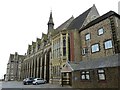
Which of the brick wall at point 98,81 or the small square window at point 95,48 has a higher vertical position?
the small square window at point 95,48

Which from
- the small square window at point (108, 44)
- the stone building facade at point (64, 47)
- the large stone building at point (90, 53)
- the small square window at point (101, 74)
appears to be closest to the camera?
the small square window at point (101, 74)

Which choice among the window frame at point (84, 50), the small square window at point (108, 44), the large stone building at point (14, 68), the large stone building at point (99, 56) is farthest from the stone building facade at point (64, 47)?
the large stone building at point (14, 68)

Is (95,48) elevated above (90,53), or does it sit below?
above

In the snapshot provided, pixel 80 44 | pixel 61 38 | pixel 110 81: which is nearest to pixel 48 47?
pixel 61 38

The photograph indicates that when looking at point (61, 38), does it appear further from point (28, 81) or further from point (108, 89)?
point (108, 89)

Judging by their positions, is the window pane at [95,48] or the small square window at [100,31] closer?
the small square window at [100,31]

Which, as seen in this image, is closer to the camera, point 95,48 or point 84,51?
point 95,48

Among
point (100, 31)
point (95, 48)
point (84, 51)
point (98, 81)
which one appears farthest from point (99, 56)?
point (98, 81)

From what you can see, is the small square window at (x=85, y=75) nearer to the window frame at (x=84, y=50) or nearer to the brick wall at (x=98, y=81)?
the brick wall at (x=98, y=81)

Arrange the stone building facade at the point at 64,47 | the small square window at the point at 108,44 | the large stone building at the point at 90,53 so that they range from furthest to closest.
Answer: the stone building facade at the point at 64,47
the small square window at the point at 108,44
the large stone building at the point at 90,53

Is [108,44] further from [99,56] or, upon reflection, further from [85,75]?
[85,75]

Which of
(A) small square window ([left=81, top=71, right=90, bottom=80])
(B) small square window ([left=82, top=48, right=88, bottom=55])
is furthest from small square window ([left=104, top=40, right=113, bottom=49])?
(A) small square window ([left=81, top=71, right=90, bottom=80])

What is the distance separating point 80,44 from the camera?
1378 inches

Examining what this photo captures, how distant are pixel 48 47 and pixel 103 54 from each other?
24.0 metres
